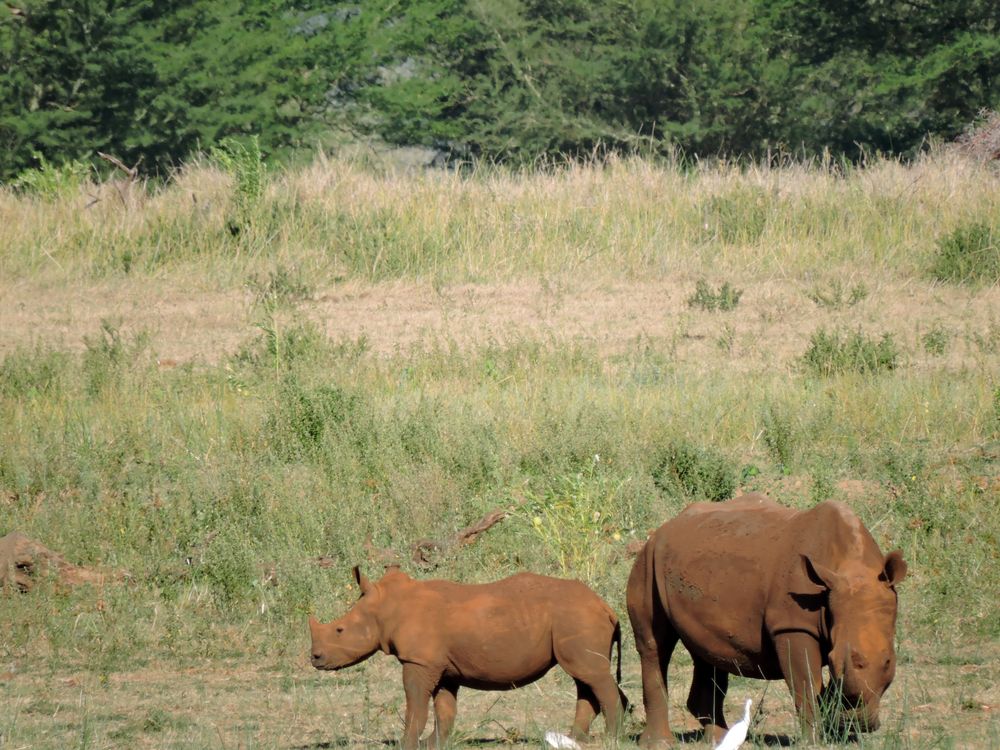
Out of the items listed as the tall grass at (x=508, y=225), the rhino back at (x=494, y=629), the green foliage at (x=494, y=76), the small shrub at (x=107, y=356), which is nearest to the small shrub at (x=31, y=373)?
the small shrub at (x=107, y=356)

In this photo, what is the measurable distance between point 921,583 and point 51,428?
6.02 meters

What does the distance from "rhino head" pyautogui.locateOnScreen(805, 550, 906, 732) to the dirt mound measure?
4880mm

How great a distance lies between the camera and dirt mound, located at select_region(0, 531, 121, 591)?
7.90 m

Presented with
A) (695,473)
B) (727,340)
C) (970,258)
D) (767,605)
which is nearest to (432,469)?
(695,473)

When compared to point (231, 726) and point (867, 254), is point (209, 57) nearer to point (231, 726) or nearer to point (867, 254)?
point (867, 254)

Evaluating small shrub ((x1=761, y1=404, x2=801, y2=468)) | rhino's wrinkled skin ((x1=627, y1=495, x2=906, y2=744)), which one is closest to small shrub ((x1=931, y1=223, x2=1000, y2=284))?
small shrub ((x1=761, y1=404, x2=801, y2=468))

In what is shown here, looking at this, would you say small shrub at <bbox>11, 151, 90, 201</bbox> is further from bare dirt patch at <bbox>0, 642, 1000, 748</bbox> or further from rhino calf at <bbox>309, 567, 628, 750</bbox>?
rhino calf at <bbox>309, 567, 628, 750</bbox>

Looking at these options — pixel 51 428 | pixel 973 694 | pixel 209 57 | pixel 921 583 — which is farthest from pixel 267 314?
pixel 209 57

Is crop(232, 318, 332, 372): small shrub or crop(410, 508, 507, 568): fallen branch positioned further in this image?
crop(232, 318, 332, 372): small shrub

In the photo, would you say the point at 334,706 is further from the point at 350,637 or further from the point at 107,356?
the point at 107,356

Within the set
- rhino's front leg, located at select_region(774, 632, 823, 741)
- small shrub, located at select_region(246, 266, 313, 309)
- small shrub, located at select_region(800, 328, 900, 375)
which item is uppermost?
rhino's front leg, located at select_region(774, 632, 823, 741)

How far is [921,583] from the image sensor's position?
25.0 feet

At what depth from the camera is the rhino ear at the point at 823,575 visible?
14.3 feet

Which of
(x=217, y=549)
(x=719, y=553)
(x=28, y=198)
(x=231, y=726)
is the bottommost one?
(x=28, y=198)
